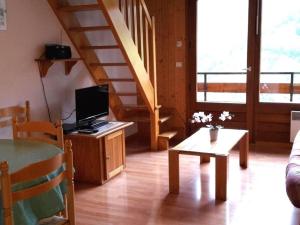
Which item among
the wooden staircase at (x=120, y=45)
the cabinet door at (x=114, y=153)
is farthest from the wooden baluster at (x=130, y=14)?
the cabinet door at (x=114, y=153)

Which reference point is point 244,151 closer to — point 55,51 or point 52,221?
point 55,51

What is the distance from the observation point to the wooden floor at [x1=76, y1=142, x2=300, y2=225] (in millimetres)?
2994

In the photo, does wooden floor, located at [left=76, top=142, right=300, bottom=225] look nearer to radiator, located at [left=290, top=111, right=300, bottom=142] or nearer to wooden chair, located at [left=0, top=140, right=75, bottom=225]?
radiator, located at [left=290, top=111, right=300, bottom=142]

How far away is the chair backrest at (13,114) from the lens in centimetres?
345

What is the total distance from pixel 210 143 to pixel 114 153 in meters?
1.06

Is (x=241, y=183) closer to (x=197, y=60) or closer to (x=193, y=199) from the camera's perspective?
(x=193, y=199)

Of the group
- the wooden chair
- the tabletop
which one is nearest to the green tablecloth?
the wooden chair

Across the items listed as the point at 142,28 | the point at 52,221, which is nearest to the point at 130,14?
the point at 142,28

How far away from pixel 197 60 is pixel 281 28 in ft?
4.10

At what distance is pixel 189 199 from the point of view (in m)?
3.40

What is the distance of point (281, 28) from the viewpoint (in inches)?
198

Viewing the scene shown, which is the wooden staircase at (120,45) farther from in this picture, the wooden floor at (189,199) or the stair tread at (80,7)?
the wooden floor at (189,199)

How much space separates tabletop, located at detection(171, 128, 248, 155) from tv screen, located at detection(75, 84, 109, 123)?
1027mm

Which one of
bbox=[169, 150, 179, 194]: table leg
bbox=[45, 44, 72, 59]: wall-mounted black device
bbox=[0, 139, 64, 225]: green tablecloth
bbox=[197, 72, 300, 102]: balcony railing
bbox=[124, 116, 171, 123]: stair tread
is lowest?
bbox=[169, 150, 179, 194]: table leg
